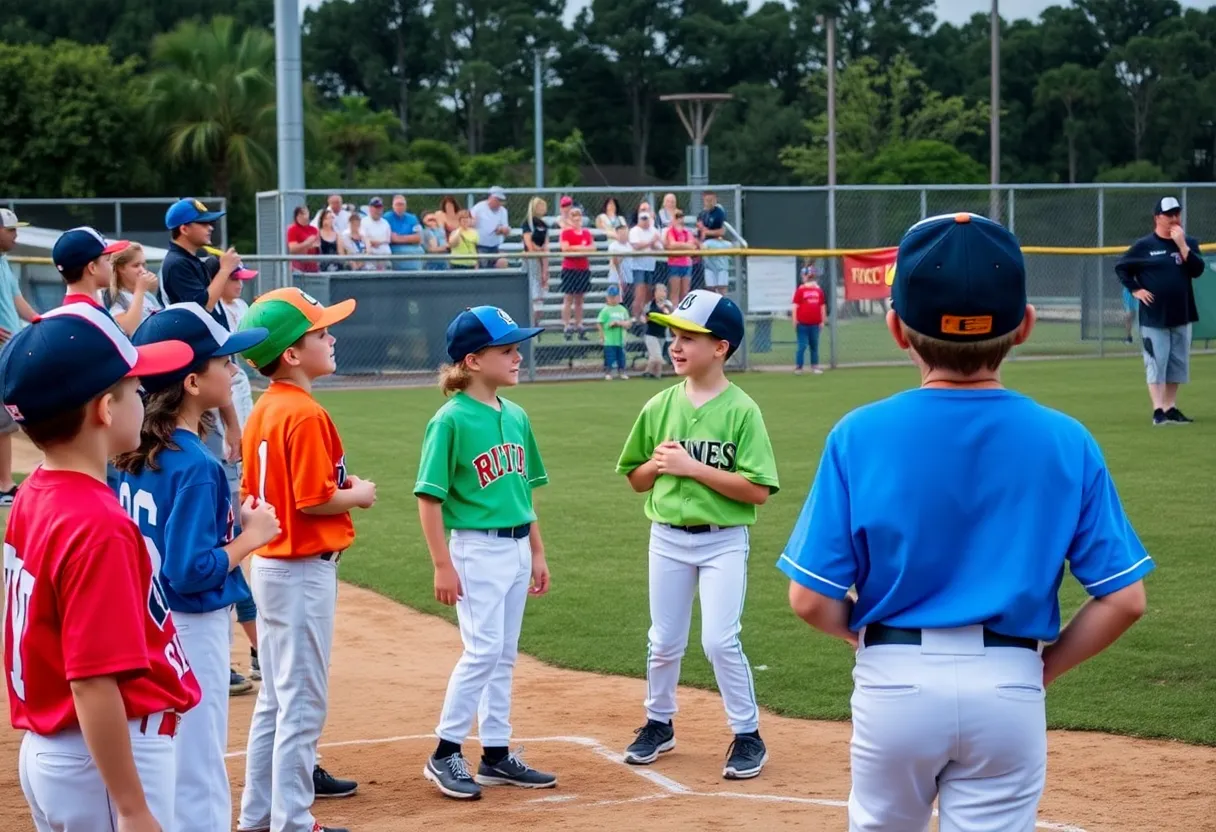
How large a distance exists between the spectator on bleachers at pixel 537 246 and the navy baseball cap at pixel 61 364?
18.7 m

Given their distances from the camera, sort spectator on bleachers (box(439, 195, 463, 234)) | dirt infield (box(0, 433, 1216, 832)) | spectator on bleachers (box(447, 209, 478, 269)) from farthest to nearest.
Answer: spectator on bleachers (box(439, 195, 463, 234))
spectator on bleachers (box(447, 209, 478, 269))
dirt infield (box(0, 433, 1216, 832))

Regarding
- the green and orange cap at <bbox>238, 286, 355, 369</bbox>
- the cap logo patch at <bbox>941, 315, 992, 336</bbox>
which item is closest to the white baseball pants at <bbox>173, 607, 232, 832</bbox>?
the green and orange cap at <bbox>238, 286, 355, 369</bbox>

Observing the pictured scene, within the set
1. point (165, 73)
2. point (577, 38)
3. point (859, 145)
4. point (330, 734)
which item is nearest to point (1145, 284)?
point (330, 734)

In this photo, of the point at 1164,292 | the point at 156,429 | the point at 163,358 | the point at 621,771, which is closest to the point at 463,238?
the point at 1164,292

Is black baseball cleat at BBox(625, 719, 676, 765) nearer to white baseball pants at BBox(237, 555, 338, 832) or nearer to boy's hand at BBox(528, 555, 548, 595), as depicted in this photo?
boy's hand at BBox(528, 555, 548, 595)

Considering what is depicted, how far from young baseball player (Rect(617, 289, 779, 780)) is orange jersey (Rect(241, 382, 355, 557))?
1.43 meters

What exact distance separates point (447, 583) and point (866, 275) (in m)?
18.9

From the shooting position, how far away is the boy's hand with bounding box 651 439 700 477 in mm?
5730

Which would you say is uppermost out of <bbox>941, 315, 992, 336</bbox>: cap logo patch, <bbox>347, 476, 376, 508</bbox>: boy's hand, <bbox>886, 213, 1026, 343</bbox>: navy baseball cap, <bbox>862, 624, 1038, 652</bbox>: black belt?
<bbox>886, 213, 1026, 343</bbox>: navy baseball cap

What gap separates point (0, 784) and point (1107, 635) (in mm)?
4507

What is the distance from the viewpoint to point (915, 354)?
3148 millimetres

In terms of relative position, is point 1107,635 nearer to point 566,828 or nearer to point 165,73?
point 566,828

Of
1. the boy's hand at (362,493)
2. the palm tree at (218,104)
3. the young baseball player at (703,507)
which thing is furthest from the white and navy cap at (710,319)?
the palm tree at (218,104)

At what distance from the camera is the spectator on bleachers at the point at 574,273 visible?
22.3 m
